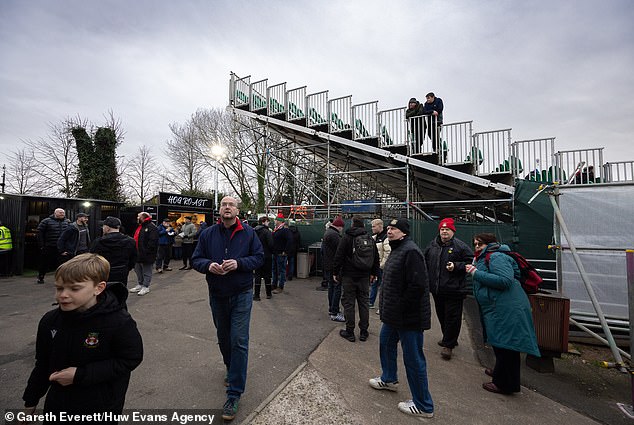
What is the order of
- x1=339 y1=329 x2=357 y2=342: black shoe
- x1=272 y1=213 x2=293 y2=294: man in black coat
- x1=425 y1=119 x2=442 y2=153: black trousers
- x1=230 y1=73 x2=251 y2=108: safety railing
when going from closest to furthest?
x1=339 y1=329 x2=357 y2=342: black shoe < x1=272 y1=213 x2=293 y2=294: man in black coat < x1=425 y1=119 x2=442 y2=153: black trousers < x1=230 y1=73 x2=251 y2=108: safety railing

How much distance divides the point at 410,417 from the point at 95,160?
21.5 metres

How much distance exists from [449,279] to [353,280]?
1397 millimetres

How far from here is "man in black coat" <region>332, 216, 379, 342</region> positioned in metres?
4.56

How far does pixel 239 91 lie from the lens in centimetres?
1496

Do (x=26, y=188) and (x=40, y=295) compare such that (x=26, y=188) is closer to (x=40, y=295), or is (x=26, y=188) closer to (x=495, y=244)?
(x=40, y=295)

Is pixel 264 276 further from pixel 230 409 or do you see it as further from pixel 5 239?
pixel 5 239

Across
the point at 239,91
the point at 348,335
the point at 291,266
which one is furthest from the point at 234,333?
the point at 239,91

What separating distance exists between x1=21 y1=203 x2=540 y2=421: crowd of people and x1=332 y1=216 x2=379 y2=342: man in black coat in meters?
0.02

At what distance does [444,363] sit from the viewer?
3.93m

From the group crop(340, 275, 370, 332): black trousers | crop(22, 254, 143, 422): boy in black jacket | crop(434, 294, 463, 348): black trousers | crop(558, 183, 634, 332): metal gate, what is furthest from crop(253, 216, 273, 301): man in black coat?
crop(558, 183, 634, 332): metal gate

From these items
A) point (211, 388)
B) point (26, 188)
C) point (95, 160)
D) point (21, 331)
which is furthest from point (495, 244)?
point (26, 188)

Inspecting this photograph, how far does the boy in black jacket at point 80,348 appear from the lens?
1.60m

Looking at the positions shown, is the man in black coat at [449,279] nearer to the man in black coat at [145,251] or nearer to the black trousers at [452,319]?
the black trousers at [452,319]

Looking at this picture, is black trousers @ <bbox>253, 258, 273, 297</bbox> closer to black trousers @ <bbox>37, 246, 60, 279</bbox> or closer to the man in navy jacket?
the man in navy jacket
